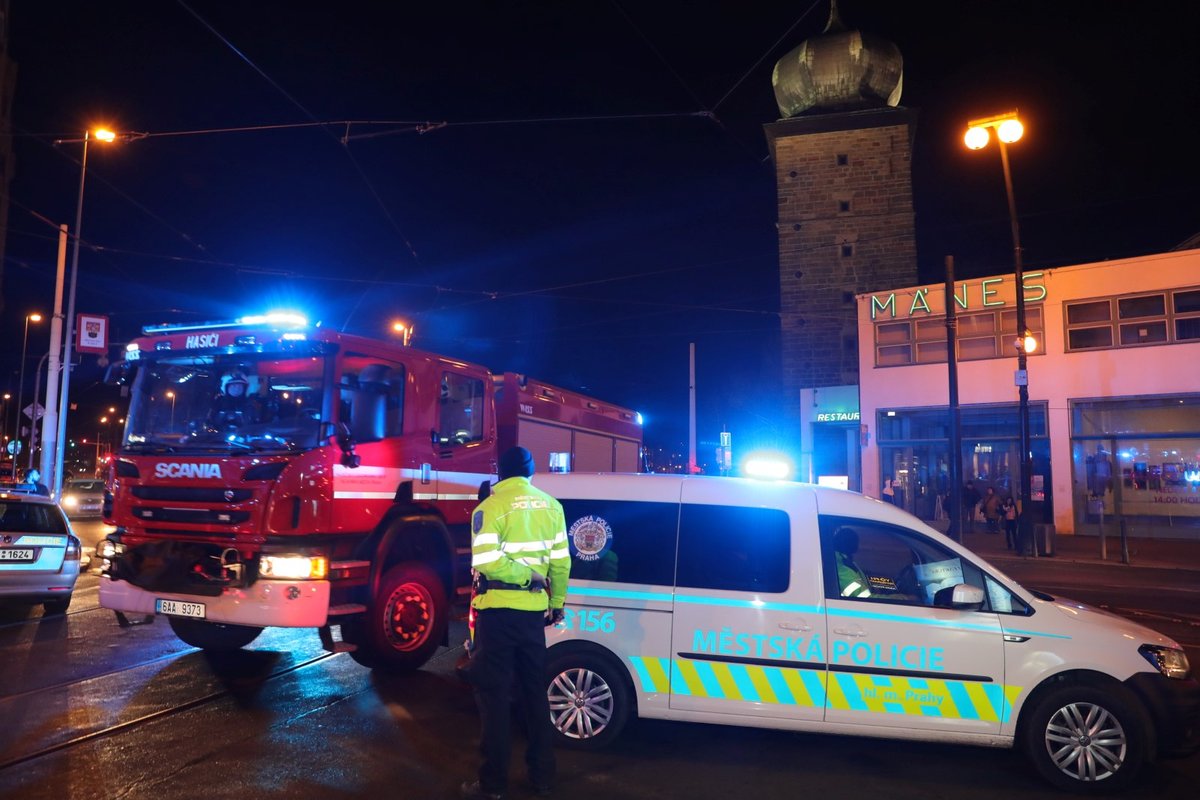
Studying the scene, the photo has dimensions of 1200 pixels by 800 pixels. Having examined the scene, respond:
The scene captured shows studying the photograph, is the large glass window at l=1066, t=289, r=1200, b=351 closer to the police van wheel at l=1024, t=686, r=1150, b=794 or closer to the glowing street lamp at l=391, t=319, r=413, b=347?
the glowing street lamp at l=391, t=319, r=413, b=347

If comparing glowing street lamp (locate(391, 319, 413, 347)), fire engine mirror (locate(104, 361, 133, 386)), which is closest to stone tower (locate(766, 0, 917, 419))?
glowing street lamp (locate(391, 319, 413, 347))

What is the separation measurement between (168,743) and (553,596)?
2.81 m

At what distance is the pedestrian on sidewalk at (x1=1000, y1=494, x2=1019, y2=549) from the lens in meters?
22.1

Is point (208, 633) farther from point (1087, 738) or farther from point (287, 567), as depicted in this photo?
Answer: point (1087, 738)

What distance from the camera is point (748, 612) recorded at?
18.1ft

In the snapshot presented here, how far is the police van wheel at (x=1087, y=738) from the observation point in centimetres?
506

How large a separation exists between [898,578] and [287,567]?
457 cm

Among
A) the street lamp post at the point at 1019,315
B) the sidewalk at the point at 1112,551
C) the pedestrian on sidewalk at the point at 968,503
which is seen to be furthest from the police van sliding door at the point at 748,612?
the pedestrian on sidewalk at the point at 968,503

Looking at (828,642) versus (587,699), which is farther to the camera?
(587,699)

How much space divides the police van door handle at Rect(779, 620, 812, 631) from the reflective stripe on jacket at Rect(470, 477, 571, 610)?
1.49 meters

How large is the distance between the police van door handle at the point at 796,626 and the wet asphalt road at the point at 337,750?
87 cm

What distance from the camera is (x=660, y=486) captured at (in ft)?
19.8

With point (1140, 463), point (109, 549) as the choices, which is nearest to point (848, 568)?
point (109, 549)

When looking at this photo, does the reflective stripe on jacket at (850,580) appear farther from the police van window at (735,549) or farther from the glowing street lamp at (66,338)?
the glowing street lamp at (66,338)
